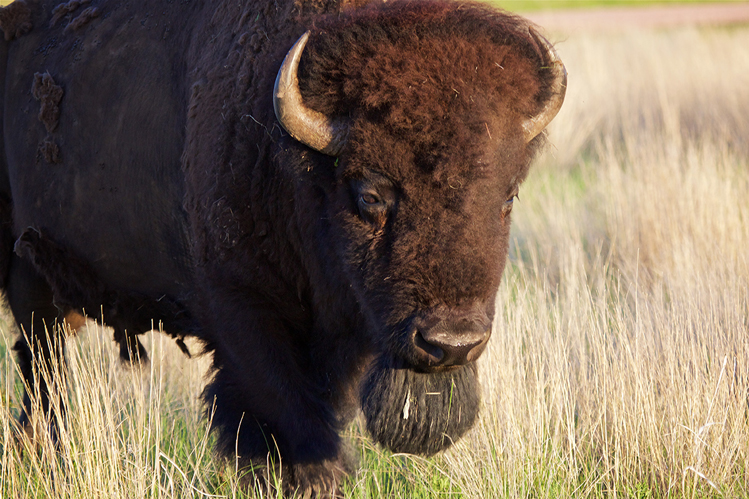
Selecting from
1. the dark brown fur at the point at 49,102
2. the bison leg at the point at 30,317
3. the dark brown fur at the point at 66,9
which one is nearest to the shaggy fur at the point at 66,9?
the dark brown fur at the point at 66,9

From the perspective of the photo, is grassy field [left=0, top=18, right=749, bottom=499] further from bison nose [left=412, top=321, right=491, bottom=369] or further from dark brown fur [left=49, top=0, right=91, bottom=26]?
dark brown fur [left=49, top=0, right=91, bottom=26]

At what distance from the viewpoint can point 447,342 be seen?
8.33 feet

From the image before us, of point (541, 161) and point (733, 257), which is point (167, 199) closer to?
point (733, 257)

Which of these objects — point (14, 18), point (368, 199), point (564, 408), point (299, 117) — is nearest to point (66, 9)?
point (14, 18)

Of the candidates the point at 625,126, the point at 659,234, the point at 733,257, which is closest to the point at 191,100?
the point at 733,257

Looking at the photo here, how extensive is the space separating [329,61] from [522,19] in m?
0.87

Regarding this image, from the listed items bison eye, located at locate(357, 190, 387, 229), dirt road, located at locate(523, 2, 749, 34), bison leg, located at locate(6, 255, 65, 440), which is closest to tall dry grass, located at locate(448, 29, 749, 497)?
bison eye, located at locate(357, 190, 387, 229)

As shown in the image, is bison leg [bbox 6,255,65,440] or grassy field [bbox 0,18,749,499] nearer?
grassy field [bbox 0,18,749,499]

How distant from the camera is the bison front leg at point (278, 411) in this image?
323 centimetres

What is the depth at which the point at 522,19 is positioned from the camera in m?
3.11

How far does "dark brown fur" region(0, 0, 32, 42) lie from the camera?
429cm

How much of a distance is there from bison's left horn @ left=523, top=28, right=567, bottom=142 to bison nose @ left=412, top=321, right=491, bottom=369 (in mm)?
878

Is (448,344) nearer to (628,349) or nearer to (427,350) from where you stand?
(427,350)

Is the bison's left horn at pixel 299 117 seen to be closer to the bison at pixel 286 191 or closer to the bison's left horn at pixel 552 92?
the bison at pixel 286 191
